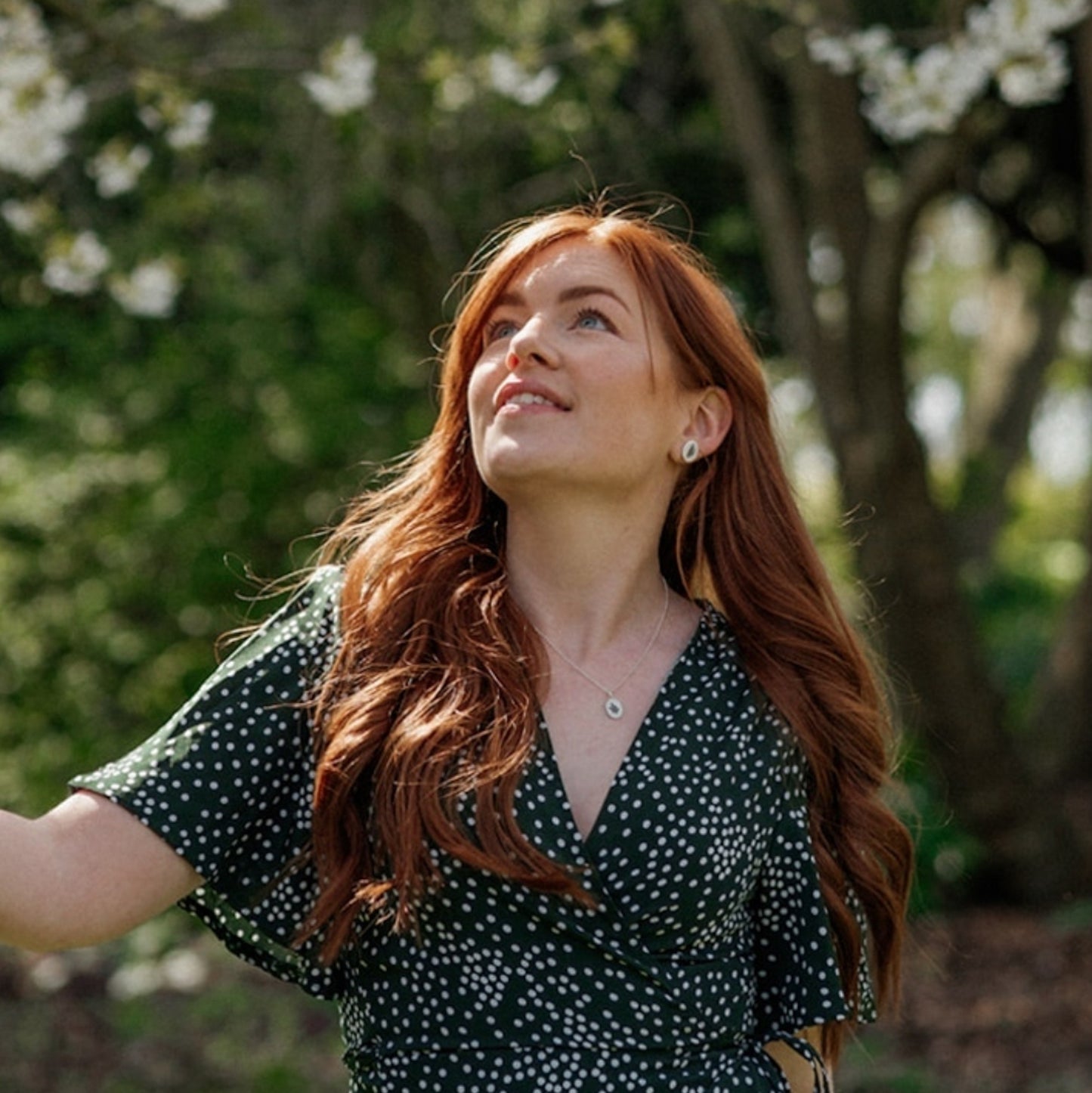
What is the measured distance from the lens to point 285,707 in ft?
7.23

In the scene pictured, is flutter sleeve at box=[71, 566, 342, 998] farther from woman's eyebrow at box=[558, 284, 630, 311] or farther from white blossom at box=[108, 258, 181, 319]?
white blossom at box=[108, 258, 181, 319]

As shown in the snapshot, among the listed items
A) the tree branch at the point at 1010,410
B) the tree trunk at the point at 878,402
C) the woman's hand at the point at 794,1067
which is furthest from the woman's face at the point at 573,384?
the tree branch at the point at 1010,410

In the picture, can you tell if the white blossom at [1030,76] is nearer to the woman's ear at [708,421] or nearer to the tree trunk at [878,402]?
the tree trunk at [878,402]

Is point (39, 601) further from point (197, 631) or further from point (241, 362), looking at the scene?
point (241, 362)

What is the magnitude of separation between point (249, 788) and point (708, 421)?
0.78 m

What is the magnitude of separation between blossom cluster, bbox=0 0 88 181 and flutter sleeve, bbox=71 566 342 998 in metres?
2.30

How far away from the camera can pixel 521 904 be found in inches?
84.3

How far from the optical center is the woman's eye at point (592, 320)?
2344mm

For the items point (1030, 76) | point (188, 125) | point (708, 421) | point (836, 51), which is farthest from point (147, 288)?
point (708, 421)

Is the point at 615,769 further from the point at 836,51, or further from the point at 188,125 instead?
the point at 836,51

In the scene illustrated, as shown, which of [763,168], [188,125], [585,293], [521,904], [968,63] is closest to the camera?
[521,904]

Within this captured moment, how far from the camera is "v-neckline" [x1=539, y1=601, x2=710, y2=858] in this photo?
2.18m

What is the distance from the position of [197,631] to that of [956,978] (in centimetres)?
296

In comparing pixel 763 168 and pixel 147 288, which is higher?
pixel 147 288
